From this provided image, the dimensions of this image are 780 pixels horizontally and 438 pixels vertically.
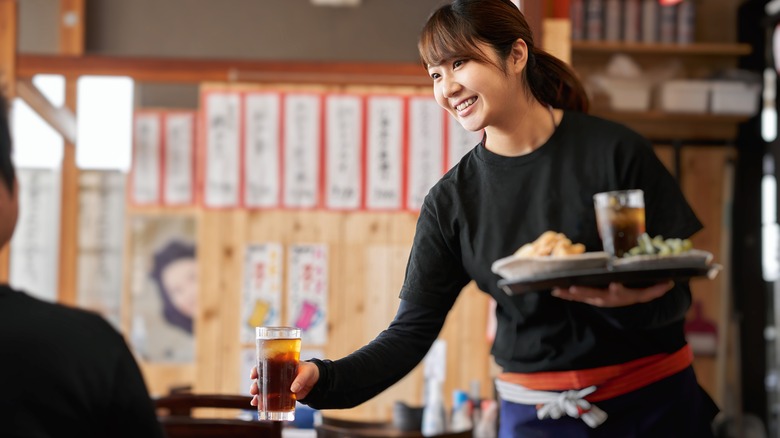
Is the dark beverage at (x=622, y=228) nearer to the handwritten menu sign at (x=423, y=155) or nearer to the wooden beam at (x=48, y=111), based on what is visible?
the handwritten menu sign at (x=423, y=155)

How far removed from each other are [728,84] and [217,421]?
4.31 meters

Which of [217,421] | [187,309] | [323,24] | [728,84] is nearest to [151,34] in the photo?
[323,24]

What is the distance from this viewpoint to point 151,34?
22.6 feet

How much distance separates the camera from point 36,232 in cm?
734

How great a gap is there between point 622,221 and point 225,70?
12.7 feet

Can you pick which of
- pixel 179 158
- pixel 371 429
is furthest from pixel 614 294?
pixel 179 158

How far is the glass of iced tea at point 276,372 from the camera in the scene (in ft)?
5.46

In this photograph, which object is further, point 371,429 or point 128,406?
point 371,429

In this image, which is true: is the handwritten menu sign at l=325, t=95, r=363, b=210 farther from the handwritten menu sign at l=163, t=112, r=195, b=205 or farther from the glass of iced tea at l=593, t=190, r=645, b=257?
the glass of iced tea at l=593, t=190, r=645, b=257

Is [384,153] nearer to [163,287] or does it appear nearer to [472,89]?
[163,287]

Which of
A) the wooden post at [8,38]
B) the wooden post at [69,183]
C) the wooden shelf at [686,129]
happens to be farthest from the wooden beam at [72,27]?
the wooden shelf at [686,129]

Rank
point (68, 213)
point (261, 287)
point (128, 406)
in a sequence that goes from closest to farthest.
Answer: point (128, 406)
point (261, 287)
point (68, 213)

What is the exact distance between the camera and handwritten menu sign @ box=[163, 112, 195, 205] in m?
6.81

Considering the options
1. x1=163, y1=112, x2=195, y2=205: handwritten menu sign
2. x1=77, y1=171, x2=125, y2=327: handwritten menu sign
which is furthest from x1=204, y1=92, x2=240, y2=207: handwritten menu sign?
x1=77, y1=171, x2=125, y2=327: handwritten menu sign
